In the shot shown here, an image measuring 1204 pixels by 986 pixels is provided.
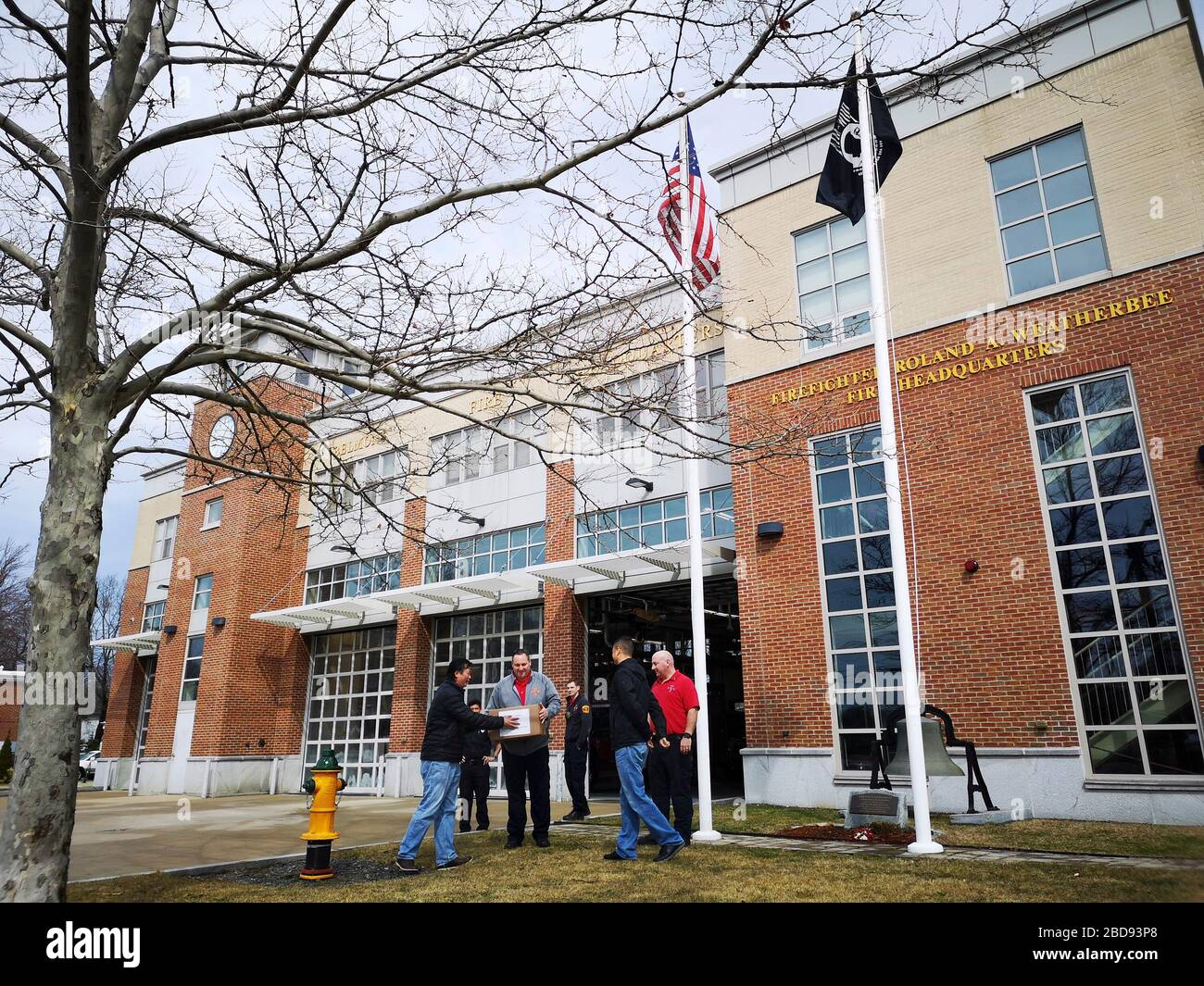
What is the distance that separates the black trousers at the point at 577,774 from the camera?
11781mm

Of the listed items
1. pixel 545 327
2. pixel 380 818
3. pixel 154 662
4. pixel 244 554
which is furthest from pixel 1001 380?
pixel 154 662

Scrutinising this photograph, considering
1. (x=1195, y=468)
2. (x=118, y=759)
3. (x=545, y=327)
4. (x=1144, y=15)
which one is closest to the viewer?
(x=545, y=327)

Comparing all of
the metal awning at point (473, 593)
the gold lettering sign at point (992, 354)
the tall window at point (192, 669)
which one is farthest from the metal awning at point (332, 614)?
the gold lettering sign at point (992, 354)

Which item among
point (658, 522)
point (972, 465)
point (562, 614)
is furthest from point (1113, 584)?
point (562, 614)

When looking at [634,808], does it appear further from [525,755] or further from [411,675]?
[411,675]

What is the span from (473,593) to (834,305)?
9.98 meters

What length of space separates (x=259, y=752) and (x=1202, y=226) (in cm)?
2358

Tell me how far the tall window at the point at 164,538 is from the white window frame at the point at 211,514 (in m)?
2.40

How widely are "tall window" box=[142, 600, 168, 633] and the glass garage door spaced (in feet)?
22.8

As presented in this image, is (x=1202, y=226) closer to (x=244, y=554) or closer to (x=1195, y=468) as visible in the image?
(x=1195, y=468)

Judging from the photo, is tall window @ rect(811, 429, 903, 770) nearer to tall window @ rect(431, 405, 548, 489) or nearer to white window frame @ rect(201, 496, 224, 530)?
tall window @ rect(431, 405, 548, 489)

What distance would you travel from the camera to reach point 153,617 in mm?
27672

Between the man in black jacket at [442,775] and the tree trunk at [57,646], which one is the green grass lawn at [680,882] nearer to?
the man in black jacket at [442,775]

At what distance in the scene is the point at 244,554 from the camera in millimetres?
23578
